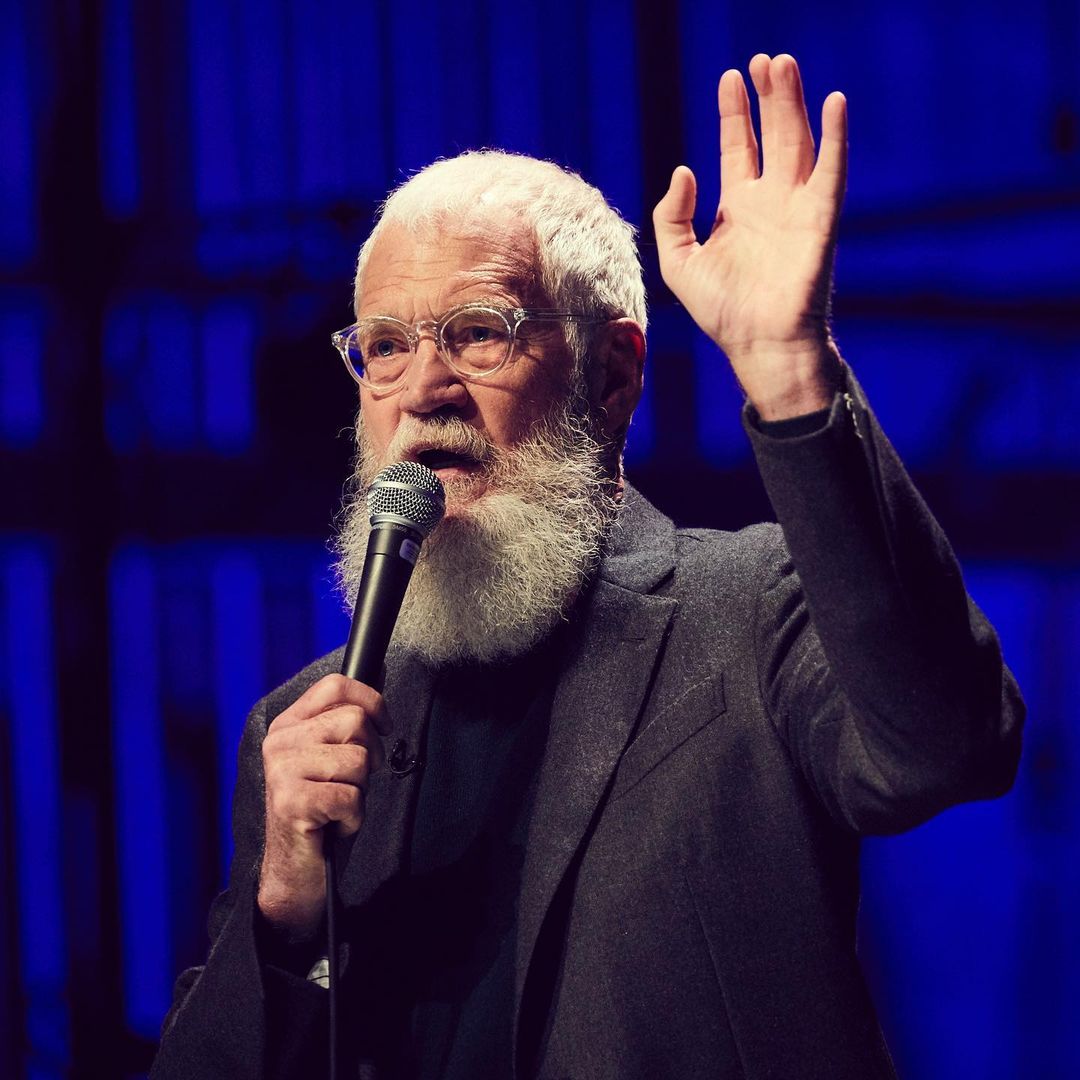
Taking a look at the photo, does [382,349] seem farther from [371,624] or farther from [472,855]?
[472,855]

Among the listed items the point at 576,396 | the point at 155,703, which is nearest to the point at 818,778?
the point at 576,396

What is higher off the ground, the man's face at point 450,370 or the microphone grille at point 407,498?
the man's face at point 450,370

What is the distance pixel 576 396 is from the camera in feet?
5.80

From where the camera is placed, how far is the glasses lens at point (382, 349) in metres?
1.68

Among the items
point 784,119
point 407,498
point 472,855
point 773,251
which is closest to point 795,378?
point 773,251

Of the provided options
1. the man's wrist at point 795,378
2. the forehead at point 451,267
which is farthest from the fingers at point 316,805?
the forehead at point 451,267

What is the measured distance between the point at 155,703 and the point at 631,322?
1.37m

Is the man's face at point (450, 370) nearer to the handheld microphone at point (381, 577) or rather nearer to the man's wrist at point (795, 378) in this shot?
the handheld microphone at point (381, 577)

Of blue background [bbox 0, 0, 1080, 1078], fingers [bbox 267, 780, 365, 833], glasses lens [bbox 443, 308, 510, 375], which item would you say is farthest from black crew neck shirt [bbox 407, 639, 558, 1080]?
blue background [bbox 0, 0, 1080, 1078]

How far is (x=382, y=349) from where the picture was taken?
5.64 feet

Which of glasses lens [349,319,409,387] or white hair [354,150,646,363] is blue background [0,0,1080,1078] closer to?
white hair [354,150,646,363]

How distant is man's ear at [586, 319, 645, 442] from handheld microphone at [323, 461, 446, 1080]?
0.44 m

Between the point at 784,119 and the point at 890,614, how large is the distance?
0.46m

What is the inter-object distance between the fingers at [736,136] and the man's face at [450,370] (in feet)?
1.64
